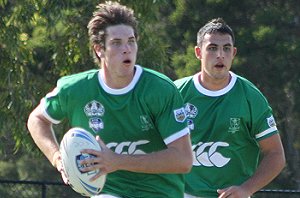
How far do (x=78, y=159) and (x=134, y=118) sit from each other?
0.56m

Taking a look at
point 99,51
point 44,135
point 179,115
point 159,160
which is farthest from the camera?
point 44,135

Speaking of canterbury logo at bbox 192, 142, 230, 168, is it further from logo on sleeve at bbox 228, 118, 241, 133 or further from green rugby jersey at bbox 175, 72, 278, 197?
logo on sleeve at bbox 228, 118, 241, 133

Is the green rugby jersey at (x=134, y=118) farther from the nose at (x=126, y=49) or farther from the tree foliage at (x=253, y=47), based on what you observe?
the tree foliage at (x=253, y=47)

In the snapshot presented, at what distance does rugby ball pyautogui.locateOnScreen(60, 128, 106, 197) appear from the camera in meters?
6.33

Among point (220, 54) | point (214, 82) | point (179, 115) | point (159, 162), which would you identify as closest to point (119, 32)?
point (179, 115)

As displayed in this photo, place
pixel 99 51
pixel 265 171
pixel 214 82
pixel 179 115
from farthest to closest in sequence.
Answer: pixel 214 82
pixel 265 171
pixel 99 51
pixel 179 115

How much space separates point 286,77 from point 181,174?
47.5ft

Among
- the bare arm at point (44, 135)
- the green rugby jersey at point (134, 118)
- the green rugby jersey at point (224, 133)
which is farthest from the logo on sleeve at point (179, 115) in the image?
the green rugby jersey at point (224, 133)

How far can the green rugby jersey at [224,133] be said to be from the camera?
25.3 ft

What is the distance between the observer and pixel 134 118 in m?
6.74

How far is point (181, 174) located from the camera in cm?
695

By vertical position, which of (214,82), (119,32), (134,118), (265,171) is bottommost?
(265,171)

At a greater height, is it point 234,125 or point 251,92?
point 251,92

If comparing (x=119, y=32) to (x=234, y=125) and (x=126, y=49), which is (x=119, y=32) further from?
(x=234, y=125)
